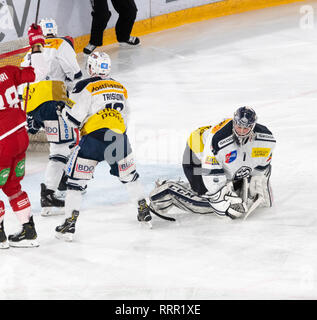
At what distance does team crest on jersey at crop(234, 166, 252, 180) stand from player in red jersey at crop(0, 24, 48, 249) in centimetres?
134

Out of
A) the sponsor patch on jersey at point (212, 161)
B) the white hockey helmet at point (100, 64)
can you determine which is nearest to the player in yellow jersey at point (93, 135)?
the white hockey helmet at point (100, 64)

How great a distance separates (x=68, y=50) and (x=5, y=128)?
1401 mm

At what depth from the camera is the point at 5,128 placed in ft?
14.4

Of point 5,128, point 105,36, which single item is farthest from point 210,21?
point 5,128

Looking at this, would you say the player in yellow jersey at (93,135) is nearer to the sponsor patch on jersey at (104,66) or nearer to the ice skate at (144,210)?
the sponsor patch on jersey at (104,66)

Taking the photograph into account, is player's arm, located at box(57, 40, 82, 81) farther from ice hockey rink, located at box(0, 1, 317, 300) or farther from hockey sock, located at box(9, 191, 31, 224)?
hockey sock, located at box(9, 191, 31, 224)


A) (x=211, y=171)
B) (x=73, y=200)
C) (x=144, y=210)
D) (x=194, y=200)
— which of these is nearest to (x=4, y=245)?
(x=73, y=200)

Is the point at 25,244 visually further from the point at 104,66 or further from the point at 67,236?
the point at 104,66

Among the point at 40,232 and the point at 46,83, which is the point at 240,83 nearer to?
the point at 46,83

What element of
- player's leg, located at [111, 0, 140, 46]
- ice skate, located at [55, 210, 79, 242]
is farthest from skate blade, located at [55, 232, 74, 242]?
player's leg, located at [111, 0, 140, 46]

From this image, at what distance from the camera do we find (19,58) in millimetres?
6910

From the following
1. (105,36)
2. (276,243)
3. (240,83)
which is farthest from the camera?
(105,36)

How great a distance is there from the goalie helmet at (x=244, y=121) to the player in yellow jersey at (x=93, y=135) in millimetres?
677

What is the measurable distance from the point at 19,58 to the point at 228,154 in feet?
9.12
